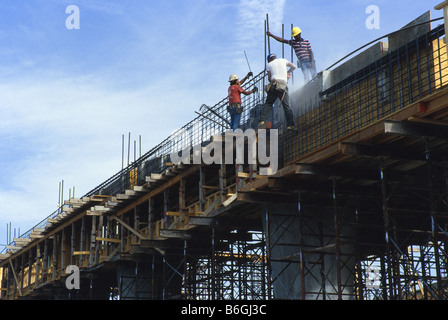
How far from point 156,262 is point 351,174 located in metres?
18.2

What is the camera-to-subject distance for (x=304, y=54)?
94.0 feet

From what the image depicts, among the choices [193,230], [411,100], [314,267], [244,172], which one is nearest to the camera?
Answer: [411,100]

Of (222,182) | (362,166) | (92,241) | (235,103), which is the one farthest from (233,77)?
(92,241)

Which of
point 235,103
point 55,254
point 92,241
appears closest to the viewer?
point 235,103

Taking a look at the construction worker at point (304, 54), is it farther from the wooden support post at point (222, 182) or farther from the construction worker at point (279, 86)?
the wooden support post at point (222, 182)

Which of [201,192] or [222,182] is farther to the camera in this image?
[201,192]

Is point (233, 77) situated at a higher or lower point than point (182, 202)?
higher

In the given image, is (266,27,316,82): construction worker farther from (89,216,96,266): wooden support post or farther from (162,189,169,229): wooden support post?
(89,216,96,266): wooden support post

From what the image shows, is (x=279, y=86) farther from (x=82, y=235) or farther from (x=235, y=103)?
(x=82, y=235)

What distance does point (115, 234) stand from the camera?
39.9m

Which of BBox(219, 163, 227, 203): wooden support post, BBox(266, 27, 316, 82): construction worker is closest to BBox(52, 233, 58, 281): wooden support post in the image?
BBox(219, 163, 227, 203): wooden support post

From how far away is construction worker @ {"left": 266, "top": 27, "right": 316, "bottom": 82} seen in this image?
1114 inches
